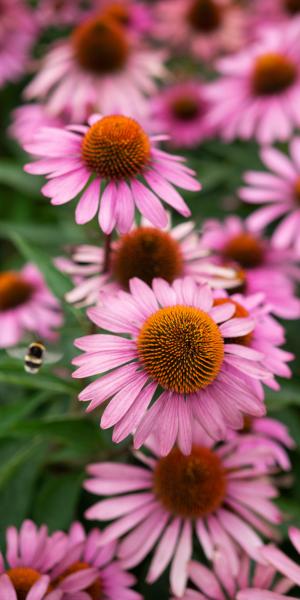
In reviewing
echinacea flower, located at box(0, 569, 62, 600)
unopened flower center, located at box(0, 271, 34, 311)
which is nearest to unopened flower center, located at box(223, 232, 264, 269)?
unopened flower center, located at box(0, 271, 34, 311)

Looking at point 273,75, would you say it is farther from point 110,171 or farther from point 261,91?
point 110,171

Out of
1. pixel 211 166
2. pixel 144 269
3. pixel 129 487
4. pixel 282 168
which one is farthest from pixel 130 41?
pixel 129 487

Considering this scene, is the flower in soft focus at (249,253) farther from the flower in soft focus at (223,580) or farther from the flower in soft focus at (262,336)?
the flower in soft focus at (223,580)

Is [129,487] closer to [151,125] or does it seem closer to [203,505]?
[203,505]

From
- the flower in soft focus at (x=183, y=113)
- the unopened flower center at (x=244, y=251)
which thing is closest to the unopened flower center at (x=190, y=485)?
the unopened flower center at (x=244, y=251)

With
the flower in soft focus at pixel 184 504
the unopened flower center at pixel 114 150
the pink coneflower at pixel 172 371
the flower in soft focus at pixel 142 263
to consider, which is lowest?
the flower in soft focus at pixel 184 504
